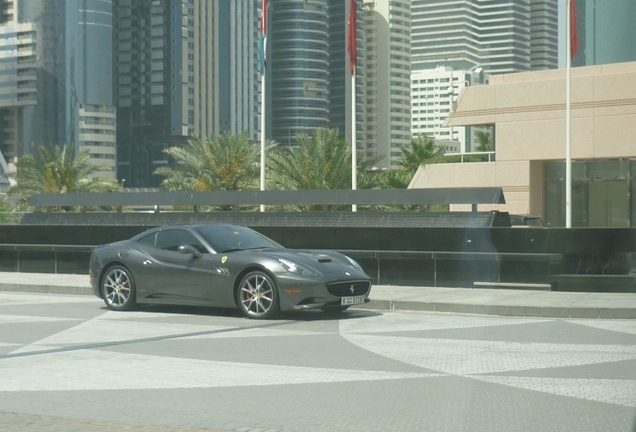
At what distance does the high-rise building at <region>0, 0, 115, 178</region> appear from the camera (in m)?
173

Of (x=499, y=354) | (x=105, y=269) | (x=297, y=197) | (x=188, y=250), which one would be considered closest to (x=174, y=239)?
(x=188, y=250)

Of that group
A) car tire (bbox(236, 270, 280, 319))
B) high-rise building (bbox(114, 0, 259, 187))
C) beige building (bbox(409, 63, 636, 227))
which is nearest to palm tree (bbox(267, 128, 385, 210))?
beige building (bbox(409, 63, 636, 227))

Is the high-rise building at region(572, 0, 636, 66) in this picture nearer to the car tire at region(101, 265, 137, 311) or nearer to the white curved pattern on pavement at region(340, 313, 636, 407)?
the car tire at region(101, 265, 137, 311)

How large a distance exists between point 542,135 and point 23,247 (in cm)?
2714

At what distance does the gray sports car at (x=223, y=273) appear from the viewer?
1305 centimetres

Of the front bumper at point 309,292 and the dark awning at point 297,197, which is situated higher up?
the dark awning at point 297,197

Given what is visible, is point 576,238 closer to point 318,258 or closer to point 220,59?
point 318,258

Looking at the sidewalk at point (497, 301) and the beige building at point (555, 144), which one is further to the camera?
the beige building at point (555, 144)

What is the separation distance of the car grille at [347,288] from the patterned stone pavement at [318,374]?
395mm

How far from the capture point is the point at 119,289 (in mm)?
14812

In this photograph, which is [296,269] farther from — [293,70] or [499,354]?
[293,70]

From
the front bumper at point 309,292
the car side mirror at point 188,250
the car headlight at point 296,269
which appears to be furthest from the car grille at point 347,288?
the car side mirror at point 188,250

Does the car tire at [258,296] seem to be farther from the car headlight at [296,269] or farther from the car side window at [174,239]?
the car side window at [174,239]

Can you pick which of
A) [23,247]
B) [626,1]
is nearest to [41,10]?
[626,1]
